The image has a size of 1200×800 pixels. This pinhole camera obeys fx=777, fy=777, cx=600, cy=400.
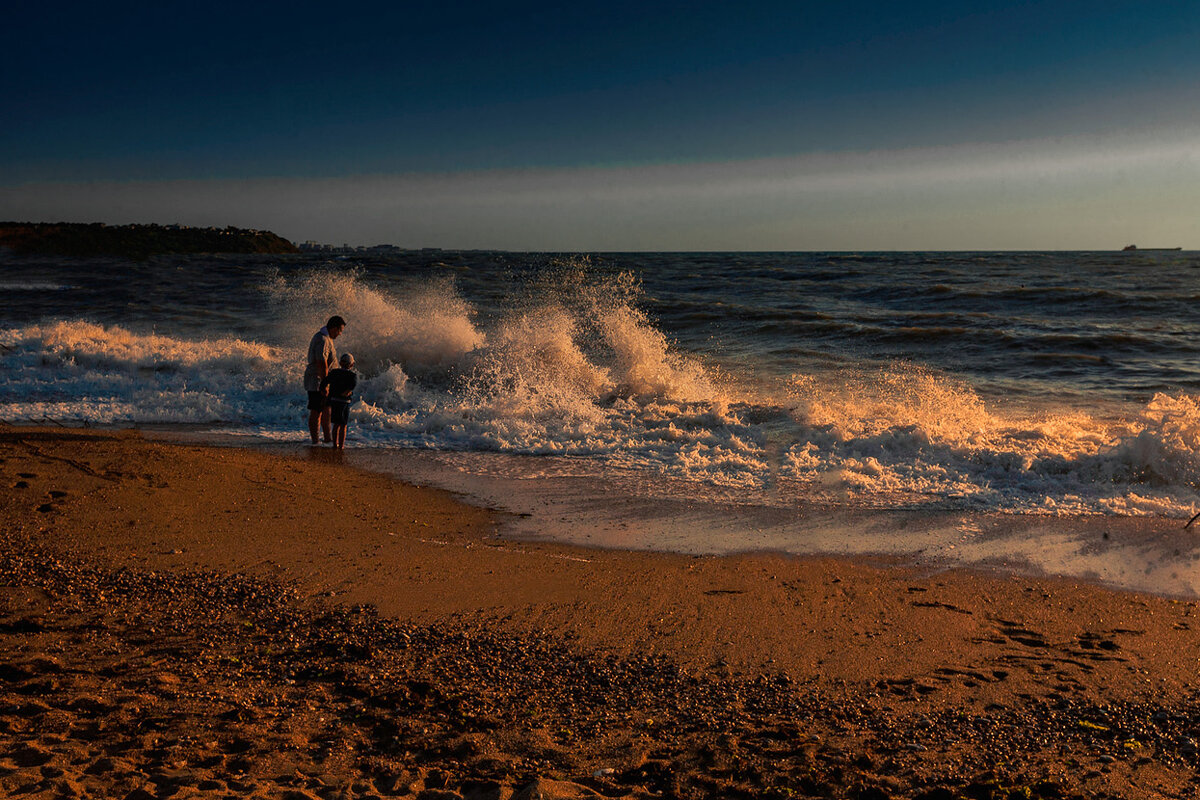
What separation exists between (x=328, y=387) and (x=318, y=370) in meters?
0.26

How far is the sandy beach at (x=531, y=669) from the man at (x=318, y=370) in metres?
3.22

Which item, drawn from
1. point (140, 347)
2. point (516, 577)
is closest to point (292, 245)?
point (140, 347)

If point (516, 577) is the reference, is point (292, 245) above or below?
above

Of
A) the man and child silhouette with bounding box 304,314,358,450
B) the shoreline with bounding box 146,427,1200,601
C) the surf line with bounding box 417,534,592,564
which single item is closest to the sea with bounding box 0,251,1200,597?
the shoreline with bounding box 146,427,1200,601

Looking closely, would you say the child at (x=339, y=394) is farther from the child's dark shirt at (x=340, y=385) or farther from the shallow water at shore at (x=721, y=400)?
the shallow water at shore at (x=721, y=400)

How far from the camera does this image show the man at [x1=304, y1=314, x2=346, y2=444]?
962 cm

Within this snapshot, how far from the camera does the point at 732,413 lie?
10852 mm

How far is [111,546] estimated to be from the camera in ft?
17.9

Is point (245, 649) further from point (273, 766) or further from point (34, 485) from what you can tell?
point (34, 485)

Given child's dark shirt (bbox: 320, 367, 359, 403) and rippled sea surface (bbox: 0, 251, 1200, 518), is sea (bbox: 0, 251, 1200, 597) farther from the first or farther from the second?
child's dark shirt (bbox: 320, 367, 359, 403)

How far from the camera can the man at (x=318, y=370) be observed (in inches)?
379

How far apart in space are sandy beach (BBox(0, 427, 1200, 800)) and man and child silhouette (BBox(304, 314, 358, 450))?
3.09 metres

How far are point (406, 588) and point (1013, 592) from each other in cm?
411

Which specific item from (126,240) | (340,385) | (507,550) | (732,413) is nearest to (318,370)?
(340,385)
